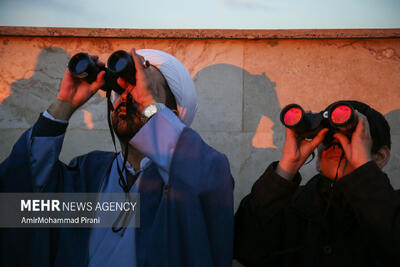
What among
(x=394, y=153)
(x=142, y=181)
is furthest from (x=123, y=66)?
(x=394, y=153)

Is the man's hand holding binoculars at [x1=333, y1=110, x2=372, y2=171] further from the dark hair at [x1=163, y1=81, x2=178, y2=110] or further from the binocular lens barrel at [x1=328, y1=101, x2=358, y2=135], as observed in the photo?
the dark hair at [x1=163, y1=81, x2=178, y2=110]

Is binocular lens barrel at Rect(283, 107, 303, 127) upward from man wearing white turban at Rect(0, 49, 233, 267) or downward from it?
upward

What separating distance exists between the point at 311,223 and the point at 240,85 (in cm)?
112

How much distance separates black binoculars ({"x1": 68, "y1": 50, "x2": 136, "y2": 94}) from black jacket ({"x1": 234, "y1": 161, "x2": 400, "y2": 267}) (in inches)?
30.5

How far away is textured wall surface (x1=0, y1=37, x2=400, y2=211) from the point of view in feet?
7.66

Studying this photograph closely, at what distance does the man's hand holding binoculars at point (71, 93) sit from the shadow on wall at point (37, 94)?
2.45 feet

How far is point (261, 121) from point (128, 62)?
3.85ft

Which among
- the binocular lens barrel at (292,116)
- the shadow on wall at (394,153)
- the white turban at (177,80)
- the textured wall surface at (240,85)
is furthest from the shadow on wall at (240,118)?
the binocular lens barrel at (292,116)

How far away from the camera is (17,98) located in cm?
248

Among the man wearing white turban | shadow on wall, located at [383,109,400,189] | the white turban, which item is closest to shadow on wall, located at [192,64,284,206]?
the white turban

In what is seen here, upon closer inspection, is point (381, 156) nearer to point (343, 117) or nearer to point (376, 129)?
point (376, 129)

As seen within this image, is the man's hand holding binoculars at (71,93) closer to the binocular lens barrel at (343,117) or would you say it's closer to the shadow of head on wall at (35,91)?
the shadow of head on wall at (35,91)

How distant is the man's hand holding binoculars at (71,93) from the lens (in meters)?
1.70

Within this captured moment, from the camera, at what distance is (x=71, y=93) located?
174 centimetres
